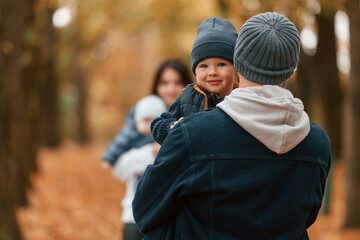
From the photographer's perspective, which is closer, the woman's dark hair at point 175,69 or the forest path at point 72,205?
the woman's dark hair at point 175,69

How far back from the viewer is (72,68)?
25.9 metres

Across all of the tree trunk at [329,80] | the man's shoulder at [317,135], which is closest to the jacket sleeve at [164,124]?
the man's shoulder at [317,135]

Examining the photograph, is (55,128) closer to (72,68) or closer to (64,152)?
(64,152)

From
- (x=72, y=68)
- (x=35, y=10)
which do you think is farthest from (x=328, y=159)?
(x=72, y=68)

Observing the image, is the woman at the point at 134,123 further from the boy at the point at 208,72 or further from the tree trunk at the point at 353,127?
the tree trunk at the point at 353,127

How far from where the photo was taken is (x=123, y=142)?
3748 millimetres

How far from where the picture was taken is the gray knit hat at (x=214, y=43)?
2.09m

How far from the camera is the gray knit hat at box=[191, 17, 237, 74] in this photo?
2.09 meters

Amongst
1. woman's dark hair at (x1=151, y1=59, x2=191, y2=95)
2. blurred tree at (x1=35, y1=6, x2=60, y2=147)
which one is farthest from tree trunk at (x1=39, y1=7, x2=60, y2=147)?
woman's dark hair at (x1=151, y1=59, x2=191, y2=95)

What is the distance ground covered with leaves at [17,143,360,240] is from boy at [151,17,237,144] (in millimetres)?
5773

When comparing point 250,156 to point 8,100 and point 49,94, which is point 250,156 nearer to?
point 8,100

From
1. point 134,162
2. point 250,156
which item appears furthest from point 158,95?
point 250,156

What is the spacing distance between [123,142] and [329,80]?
9.52 m

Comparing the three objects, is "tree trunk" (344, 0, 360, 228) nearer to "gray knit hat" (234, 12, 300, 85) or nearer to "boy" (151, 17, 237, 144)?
"boy" (151, 17, 237, 144)
